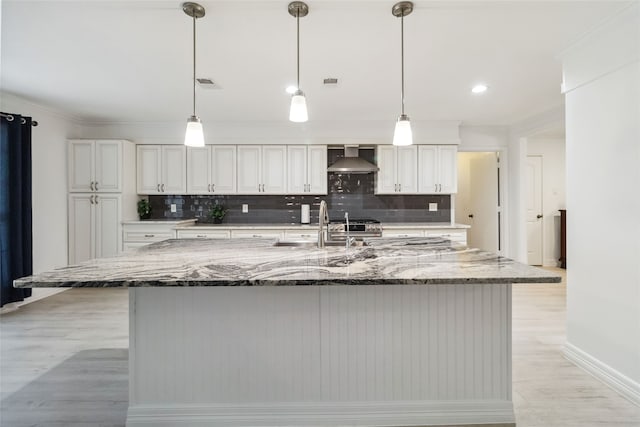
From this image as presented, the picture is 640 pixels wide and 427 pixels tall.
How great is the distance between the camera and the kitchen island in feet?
6.14

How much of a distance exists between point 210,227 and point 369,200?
234 centimetres

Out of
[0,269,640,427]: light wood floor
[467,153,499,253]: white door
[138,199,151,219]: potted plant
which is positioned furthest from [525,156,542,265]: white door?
[138,199,151,219]: potted plant

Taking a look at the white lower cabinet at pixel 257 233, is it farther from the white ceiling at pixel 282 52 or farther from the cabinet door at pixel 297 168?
the white ceiling at pixel 282 52

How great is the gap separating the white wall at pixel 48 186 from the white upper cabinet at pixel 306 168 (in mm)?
2969

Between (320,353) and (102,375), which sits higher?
(320,353)

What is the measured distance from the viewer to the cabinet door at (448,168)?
5117mm

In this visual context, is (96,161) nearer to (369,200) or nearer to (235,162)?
(235,162)

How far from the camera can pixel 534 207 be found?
20.5 feet

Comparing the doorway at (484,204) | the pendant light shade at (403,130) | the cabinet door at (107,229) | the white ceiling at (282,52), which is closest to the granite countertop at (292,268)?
the pendant light shade at (403,130)

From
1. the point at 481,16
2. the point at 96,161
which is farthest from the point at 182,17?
the point at 96,161

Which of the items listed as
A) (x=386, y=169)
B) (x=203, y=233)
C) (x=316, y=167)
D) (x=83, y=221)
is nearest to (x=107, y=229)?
(x=83, y=221)

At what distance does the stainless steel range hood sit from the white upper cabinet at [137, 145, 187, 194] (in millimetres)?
2114

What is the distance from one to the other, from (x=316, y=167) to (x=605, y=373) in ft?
12.5

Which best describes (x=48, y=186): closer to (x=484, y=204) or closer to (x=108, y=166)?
(x=108, y=166)
